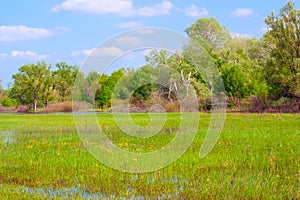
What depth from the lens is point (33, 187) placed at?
6707mm

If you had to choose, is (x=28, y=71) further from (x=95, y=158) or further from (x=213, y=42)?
(x=95, y=158)

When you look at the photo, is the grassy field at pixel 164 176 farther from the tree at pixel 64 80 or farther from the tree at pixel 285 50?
the tree at pixel 64 80

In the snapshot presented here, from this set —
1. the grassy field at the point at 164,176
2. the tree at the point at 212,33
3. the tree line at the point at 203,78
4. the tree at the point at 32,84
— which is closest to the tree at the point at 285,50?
the tree line at the point at 203,78

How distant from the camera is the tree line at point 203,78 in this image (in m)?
14.7

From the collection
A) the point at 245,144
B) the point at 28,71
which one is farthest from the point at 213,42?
the point at 245,144

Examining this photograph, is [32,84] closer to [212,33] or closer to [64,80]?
[64,80]

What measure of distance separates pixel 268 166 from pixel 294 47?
25.6 meters

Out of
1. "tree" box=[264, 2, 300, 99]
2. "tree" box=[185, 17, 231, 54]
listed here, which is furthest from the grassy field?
"tree" box=[185, 17, 231, 54]

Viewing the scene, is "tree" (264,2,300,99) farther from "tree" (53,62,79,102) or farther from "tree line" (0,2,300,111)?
"tree" (53,62,79,102)

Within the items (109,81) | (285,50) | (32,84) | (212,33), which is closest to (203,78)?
(285,50)

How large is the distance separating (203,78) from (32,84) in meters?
33.1

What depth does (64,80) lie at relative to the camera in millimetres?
59594

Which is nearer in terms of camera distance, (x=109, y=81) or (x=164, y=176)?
(x=164, y=176)

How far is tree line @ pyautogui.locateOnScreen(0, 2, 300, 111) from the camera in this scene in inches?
578
